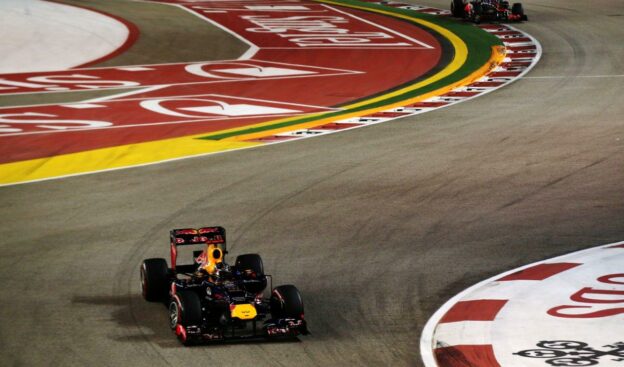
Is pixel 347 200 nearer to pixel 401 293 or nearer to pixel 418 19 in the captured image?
pixel 401 293

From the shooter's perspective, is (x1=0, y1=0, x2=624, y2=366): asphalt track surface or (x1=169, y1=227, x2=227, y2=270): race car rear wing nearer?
(x1=0, y1=0, x2=624, y2=366): asphalt track surface

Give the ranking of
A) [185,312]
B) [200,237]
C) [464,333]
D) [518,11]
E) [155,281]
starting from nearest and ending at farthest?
[185,312] < [464,333] < [155,281] < [200,237] < [518,11]

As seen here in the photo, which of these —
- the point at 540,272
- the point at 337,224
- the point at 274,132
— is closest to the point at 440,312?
the point at 540,272

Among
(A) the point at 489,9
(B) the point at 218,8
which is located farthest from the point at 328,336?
(B) the point at 218,8

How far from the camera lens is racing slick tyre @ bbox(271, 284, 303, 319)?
1117 centimetres

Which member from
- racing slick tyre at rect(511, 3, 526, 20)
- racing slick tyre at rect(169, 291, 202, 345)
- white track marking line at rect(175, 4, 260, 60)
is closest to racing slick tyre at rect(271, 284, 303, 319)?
racing slick tyre at rect(169, 291, 202, 345)

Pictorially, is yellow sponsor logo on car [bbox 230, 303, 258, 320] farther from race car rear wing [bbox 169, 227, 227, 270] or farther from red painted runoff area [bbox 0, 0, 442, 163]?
red painted runoff area [bbox 0, 0, 442, 163]

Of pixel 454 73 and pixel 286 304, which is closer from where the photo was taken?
pixel 286 304

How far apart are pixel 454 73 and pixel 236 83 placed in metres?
4.88

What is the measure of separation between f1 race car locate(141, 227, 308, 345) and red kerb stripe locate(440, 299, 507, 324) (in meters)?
1.47

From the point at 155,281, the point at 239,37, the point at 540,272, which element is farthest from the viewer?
the point at 239,37

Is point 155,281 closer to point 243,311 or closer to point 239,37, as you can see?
point 243,311

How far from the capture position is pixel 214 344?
11.0 meters

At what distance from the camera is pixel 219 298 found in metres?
11.4
